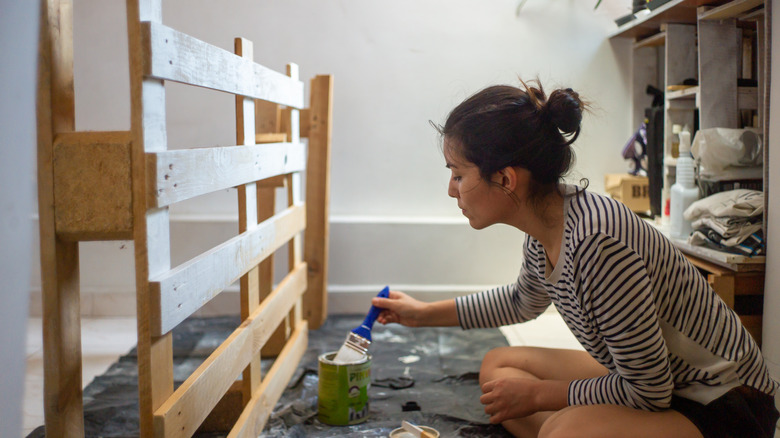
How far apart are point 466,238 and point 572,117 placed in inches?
66.0

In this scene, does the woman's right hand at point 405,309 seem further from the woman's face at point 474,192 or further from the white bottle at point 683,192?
the white bottle at point 683,192

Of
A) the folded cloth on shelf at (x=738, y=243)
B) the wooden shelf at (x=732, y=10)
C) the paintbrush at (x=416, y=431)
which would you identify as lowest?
the paintbrush at (x=416, y=431)

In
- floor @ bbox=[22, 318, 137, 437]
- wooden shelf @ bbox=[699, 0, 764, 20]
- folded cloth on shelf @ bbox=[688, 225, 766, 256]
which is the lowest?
floor @ bbox=[22, 318, 137, 437]

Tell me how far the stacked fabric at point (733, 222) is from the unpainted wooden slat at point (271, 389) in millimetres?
1237

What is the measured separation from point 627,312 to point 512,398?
12.1 inches

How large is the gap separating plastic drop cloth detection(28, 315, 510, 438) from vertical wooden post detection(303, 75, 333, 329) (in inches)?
4.3

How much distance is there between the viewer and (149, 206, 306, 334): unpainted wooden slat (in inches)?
41.6

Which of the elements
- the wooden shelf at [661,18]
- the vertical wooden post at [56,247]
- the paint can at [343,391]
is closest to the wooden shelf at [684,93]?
the wooden shelf at [661,18]

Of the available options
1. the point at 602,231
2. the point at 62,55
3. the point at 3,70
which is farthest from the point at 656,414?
the point at 3,70

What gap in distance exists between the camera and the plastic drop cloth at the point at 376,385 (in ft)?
5.34

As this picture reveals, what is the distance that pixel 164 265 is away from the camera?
3.59 feet

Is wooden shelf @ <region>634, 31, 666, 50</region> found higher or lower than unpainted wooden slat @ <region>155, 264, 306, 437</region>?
higher

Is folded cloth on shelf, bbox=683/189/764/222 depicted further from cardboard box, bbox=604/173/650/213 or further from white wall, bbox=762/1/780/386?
cardboard box, bbox=604/173/650/213

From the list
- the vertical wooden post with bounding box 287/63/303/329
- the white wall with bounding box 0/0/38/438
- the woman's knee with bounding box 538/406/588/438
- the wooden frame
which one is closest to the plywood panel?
the wooden frame
